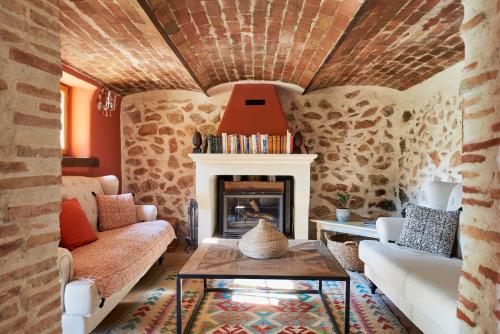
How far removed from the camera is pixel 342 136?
15.5 ft

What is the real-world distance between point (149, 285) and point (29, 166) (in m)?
2.16

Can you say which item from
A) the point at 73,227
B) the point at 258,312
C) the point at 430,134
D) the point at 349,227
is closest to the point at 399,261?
the point at 258,312

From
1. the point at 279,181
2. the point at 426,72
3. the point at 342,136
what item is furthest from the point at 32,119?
the point at 342,136

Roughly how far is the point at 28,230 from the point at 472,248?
1603mm

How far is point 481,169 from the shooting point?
1261 mm

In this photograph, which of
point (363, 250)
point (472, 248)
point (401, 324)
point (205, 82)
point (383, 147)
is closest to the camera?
point (472, 248)

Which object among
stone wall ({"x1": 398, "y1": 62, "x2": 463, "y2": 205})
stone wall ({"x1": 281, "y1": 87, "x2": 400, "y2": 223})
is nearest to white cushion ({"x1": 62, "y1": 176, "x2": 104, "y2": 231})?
stone wall ({"x1": 281, "y1": 87, "x2": 400, "y2": 223})

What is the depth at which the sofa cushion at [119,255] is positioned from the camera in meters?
2.19

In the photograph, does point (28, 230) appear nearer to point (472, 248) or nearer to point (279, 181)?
point (472, 248)

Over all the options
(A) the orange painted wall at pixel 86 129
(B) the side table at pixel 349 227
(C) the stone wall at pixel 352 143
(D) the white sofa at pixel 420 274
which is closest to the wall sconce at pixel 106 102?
(A) the orange painted wall at pixel 86 129

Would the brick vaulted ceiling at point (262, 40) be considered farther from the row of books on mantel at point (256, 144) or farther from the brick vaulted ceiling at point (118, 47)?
the row of books on mantel at point (256, 144)

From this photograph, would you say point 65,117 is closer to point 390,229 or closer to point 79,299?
point 79,299

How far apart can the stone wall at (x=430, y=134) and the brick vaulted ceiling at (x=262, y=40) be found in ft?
0.63

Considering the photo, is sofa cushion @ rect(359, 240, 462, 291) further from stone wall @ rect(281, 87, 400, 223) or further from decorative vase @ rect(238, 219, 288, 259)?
stone wall @ rect(281, 87, 400, 223)
